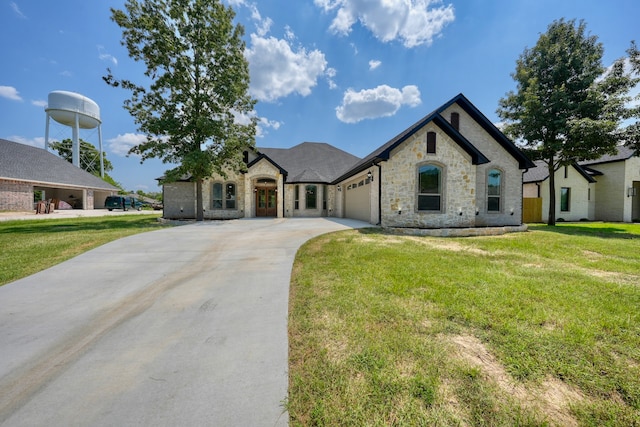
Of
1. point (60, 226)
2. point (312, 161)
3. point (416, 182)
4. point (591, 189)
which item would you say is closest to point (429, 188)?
point (416, 182)

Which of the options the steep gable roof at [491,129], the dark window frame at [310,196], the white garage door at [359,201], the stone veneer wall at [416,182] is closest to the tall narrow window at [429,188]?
the stone veneer wall at [416,182]

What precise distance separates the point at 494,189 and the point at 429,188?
16.9 ft

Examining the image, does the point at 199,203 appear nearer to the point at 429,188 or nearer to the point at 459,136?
the point at 429,188

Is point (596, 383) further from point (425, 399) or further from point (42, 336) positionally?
point (42, 336)

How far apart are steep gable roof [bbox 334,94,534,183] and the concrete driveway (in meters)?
Result: 8.39

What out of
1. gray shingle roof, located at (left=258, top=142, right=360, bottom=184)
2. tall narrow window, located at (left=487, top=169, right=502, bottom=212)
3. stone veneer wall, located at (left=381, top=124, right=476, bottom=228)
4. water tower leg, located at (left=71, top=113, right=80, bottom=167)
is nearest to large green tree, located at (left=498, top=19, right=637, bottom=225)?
tall narrow window, located at (left=487, top=169, right=502, bottom=212)

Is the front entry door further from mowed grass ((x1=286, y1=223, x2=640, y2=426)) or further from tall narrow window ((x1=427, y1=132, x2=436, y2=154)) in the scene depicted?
mowed grass ((x1=286, y1=223, x2=640, y2=426))

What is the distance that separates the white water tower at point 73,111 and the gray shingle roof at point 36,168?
10632 millimetres

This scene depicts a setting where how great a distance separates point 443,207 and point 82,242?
558 inches

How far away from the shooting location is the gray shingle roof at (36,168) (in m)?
22.8

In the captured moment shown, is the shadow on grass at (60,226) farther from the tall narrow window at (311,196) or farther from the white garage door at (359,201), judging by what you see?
the white garage door at (359,201)

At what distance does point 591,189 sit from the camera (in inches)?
832

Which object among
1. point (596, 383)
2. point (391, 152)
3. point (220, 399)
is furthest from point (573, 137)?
point (220, 399)

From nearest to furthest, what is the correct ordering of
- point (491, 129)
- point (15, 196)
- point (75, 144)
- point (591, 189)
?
point (491, 129) < point (591, 189) < point (15, 196) < point (75, 144)
